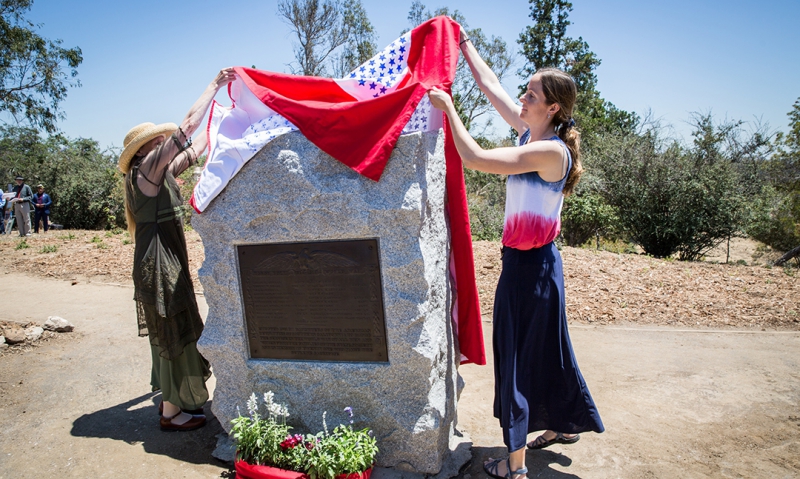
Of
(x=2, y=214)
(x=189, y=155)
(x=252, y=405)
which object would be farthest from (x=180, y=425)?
(x=2, y=214)

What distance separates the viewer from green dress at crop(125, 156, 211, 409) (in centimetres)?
316

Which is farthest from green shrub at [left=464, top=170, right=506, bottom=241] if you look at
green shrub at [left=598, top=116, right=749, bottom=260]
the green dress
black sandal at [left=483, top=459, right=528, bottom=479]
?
black sandal at [left=483, top=459, right=528, bottom=479]

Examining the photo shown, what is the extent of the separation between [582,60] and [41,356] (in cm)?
2258

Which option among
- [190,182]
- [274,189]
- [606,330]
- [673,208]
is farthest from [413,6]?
[274,189]

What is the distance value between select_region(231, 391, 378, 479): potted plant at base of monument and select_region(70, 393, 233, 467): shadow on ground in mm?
444

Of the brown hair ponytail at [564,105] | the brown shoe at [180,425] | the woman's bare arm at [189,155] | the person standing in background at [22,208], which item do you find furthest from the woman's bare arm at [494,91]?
the person standing in background at [22,208]

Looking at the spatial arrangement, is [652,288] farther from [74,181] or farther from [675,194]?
[74,181]

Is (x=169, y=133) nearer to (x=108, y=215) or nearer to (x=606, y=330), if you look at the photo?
(x=606, y=330)

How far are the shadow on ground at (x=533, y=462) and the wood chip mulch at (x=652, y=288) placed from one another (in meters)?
2.57

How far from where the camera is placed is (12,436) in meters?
3.32

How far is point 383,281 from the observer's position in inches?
104

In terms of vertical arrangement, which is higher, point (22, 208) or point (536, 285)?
point (22, 208)

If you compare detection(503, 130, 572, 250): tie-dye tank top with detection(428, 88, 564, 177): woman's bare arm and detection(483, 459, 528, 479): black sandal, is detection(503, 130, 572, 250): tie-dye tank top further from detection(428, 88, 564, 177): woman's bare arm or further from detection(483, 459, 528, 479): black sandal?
detection(483, 459, 528, 479): black sandal

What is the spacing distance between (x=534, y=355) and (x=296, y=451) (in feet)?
4.25
